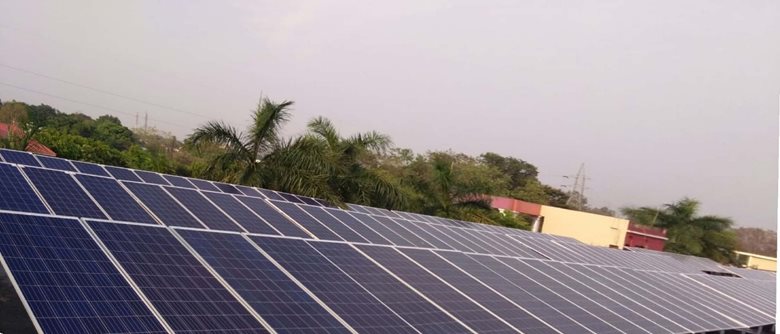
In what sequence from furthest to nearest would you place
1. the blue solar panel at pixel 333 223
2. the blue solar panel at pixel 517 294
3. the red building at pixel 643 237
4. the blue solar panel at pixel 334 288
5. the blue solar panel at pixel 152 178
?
1. the red building at pixel 643 237
2. the blue solar panel at pixel 152 178
3. the blue solar panel at pixel 333 223
4. the blue solar panel at pixel 517 294
5. the blue solar panel at pixel 334 288

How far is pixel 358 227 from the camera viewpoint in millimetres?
13758

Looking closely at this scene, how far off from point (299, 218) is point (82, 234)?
5.82m

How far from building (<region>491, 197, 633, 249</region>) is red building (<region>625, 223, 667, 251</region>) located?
2089 millimetres

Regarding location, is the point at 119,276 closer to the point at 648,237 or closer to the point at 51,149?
the point at 51,149

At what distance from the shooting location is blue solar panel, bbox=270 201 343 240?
1185cm

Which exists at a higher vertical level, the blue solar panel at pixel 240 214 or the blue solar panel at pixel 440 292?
the blue solar panel at pixel 240 214

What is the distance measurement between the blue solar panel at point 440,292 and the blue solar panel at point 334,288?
1193mm

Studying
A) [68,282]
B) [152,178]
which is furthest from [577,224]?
[68,282]

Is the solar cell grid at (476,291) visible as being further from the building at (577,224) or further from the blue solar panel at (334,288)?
the building at (577,224)

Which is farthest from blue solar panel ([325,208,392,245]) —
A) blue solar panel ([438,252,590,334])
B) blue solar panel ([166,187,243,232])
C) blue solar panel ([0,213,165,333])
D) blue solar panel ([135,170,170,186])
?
blue solar panel ([0,213,165,333])

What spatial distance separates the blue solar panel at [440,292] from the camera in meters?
8.73

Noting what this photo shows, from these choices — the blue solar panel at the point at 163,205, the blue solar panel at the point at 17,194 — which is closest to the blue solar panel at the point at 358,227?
the blue solar panel at the point at 163,205

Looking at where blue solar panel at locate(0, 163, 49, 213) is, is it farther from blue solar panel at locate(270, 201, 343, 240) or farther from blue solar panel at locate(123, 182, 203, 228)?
blue solar panel at locate(270, 201, 343, 240)

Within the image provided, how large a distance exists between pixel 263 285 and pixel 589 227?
52129 mm
